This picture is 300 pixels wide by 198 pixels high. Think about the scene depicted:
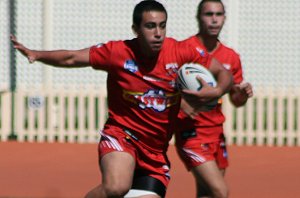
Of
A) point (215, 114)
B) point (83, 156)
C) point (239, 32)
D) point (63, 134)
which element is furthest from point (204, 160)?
point (239, 32)

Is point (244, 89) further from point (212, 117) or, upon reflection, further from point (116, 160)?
point (116, 160)

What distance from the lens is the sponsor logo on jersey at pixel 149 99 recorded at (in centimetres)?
753

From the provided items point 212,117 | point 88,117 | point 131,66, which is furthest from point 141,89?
point 88,117

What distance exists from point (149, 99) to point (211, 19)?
172 cm

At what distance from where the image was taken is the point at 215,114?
879 centimetres

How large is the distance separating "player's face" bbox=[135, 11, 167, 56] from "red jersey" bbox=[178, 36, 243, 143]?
1.05 metres

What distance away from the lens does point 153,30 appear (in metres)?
7.52

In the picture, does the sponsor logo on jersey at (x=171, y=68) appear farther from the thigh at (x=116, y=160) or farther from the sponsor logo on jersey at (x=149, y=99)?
the thigh at (x=116, y=160)

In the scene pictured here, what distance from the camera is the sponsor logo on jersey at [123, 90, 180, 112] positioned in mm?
7531

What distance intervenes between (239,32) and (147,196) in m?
12.6

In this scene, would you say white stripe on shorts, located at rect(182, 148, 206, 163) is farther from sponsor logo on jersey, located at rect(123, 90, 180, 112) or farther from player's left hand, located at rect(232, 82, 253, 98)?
sponsor logo on jersey, located at rect(123, 90, 180, 112)

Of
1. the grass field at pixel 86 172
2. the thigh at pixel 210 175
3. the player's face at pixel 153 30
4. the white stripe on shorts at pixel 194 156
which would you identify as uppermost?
the player's face at pixel 153 30

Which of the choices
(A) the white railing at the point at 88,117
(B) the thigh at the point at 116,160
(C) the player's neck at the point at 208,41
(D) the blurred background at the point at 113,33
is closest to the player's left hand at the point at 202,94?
(B) the thigh at the point at 116,160

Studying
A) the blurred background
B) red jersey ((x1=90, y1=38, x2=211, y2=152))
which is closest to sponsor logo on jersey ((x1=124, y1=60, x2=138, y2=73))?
red jersey ((x1=90, y1=38, x2=211, y2=152))
